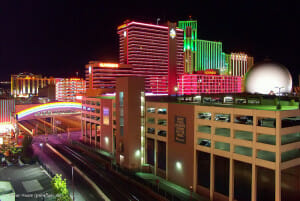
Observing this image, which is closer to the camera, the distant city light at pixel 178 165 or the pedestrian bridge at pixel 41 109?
the distant city light at pixel 178 165

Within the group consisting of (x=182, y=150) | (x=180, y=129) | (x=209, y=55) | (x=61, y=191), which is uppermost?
(x=209, y=55)

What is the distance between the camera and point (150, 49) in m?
151

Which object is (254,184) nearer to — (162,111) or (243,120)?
(243,120)

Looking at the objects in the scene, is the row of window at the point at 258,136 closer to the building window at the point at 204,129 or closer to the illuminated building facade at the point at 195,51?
the building window at the point at 204,129

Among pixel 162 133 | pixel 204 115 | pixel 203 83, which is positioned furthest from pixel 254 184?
pixel 203 83

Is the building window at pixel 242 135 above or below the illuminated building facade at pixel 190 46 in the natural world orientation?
below

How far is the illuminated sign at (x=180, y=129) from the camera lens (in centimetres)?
4181

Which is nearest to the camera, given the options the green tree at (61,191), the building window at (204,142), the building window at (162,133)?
the green tree at (61,191)

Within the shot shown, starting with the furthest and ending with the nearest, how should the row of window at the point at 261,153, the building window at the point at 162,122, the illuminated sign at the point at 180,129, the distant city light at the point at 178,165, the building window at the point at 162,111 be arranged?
1. the building window at the point at 162,122
2. the building window at the point at 162,111
3. the distant city light at the point at 178,165
4. the illuminated sign at the point at 180,129
5. the row of window at the point at 261,153

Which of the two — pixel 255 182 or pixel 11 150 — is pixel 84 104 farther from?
pixel 255 182

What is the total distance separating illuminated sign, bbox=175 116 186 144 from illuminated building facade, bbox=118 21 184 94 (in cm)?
10324

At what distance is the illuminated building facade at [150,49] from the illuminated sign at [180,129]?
4065 inches

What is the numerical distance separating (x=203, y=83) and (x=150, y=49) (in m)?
37.4

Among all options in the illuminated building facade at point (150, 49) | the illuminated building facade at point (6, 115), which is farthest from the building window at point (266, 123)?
the illuminated building facade at point (150, 49)
